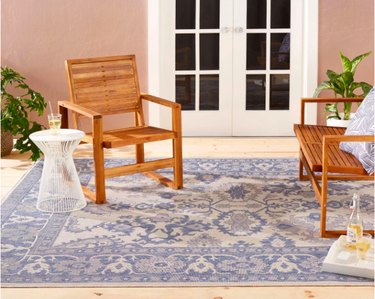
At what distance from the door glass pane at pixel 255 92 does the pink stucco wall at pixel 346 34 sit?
0.49m

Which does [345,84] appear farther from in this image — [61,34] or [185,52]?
[61,34]

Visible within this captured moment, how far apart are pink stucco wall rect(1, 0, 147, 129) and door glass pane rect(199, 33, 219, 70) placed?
1.60 feet

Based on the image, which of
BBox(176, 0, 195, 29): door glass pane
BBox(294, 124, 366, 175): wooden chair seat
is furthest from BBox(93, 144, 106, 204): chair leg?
BBox(176, 0, 195, 29): door glass pane

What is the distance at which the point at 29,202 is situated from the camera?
479 centimetres

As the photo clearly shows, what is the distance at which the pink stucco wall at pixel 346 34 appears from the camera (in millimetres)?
6512

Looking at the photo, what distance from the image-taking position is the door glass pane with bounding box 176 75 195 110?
668cm

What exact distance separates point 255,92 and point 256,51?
1.15ft

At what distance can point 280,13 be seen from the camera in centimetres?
660

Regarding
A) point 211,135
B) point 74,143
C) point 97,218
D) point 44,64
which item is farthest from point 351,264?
point 44,64

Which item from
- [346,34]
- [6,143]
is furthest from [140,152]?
[346,34]

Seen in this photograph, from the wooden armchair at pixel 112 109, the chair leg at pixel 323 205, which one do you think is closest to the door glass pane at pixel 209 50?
the wooden armchair at pixel 112 109

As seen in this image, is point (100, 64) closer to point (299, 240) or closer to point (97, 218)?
point (97, 218)

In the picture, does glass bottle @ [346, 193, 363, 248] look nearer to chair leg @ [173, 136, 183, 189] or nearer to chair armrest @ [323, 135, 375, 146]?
chair armrest @ [323, 135, 375, 146]

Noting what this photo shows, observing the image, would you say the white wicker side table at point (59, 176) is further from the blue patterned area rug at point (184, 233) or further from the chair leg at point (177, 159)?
the chair leg at point (177, 159)
